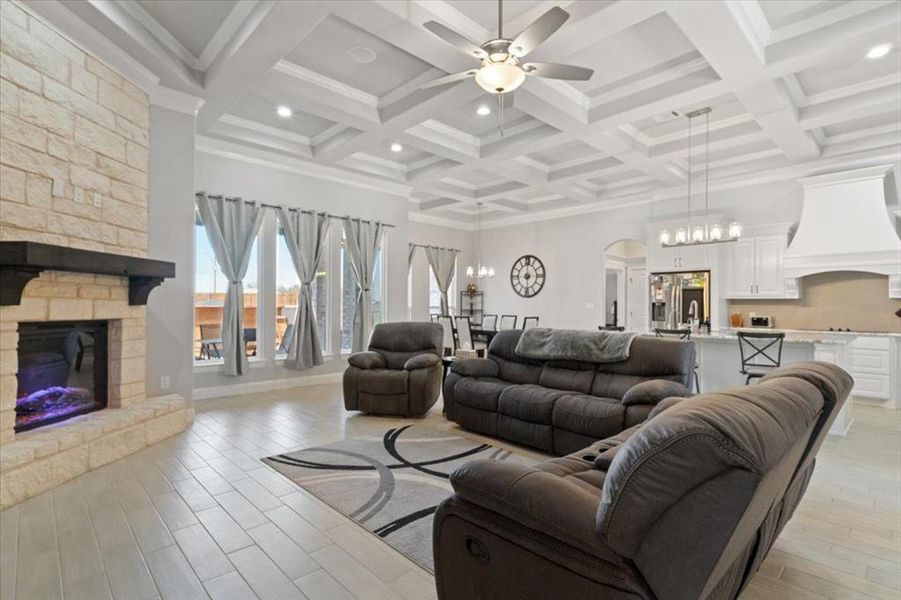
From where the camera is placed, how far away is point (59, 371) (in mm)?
3590

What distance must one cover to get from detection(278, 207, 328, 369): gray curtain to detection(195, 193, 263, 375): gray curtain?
2.22 feet

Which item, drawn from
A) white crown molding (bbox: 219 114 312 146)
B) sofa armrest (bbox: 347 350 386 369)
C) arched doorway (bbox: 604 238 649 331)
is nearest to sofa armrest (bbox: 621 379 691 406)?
sofa armrest (bbox: 347 350 386 369)

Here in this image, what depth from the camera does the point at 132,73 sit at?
13.1 feet

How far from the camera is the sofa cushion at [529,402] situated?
3.70m

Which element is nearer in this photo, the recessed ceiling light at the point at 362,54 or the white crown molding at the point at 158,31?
the white crown molding at the point at 158,31

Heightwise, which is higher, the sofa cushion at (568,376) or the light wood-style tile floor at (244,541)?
the sofa cushion at (568,376)

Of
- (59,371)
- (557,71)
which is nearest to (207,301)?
(59,371)

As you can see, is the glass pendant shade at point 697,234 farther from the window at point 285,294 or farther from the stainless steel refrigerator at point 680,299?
the window at point 285,294

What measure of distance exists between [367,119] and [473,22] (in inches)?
73.1

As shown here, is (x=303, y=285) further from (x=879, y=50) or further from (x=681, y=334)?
(x=879, y=50)

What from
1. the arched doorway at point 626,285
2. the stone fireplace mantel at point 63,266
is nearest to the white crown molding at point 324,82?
the stone fireplace mantel at point 63,266

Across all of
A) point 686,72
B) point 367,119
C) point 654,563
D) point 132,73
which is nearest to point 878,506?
point 654,563

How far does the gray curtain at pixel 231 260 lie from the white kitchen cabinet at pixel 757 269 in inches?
290

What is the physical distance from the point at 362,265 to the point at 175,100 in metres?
3.52
